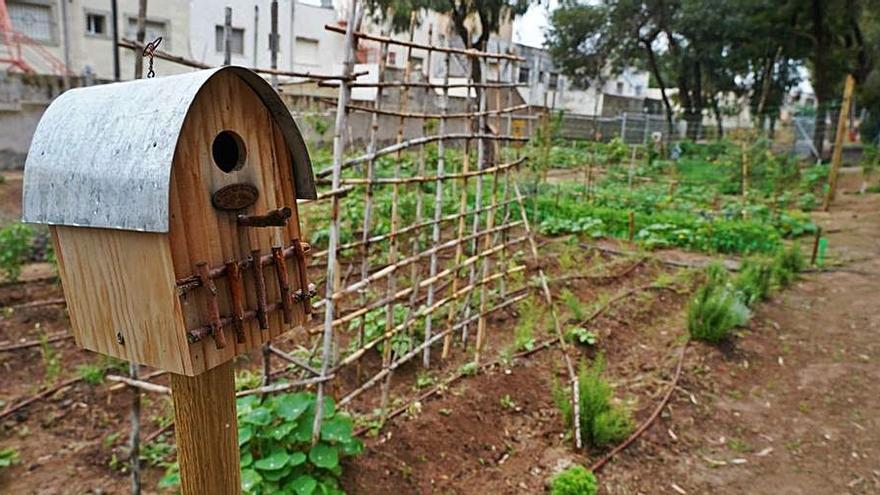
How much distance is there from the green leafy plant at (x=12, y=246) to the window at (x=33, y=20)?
10.1 metres

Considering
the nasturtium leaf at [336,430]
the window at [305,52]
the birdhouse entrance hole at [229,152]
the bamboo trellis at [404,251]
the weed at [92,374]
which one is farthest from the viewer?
the window at [305,52]

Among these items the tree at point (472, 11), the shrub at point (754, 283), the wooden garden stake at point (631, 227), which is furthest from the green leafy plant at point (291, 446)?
the tree at point (472, 11)

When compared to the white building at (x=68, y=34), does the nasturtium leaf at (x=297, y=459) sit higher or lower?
lower

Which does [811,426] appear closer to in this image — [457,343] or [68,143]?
[457,343]

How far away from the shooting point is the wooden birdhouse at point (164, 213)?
99cm

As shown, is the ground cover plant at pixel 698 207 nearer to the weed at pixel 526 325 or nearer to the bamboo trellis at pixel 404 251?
the bamboo trellis at pixel 404 251

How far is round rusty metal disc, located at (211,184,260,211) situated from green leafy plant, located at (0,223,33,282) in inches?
183

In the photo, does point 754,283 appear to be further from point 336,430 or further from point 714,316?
point 336,430

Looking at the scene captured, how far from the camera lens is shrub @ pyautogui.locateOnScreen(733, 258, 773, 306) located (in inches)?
202

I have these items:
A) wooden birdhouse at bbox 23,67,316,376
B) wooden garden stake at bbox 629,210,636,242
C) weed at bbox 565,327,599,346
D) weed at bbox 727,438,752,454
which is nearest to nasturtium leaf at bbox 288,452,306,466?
wooden birdhouse at bbox 23,67,316,376

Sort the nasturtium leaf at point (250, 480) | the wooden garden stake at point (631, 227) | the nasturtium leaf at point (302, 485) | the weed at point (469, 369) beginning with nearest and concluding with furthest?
the nasturtium leaf at point (250, 480) → the nasturtium leaf at point (302, 485) → the weed at point (469, 369) → the wooden garden stake at point (631, 227)

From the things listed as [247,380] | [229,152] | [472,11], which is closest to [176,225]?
[229,152]

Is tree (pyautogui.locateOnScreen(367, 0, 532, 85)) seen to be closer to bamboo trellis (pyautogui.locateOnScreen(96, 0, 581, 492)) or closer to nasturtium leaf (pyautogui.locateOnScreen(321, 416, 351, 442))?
bamboo trellis (pyautogui.locateOnScreen(96, 0, 581, 492))

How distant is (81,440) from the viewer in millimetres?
3061
